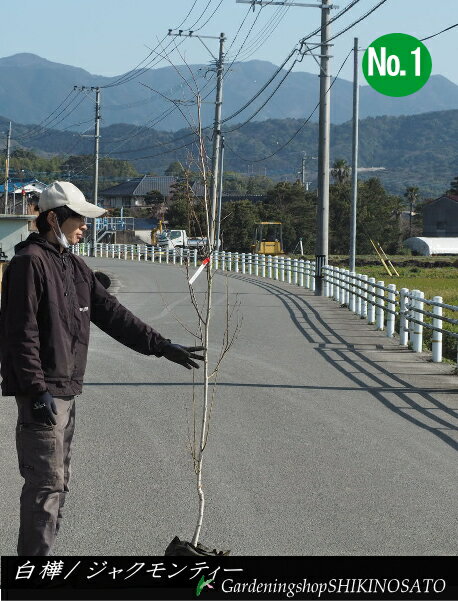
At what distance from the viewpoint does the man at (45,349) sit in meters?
5.04

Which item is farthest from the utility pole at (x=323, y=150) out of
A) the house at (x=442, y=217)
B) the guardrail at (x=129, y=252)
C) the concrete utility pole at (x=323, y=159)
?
the house at (x=442, y=217)

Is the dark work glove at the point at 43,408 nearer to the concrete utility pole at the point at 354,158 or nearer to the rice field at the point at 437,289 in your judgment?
the rice field at the point at 437,289

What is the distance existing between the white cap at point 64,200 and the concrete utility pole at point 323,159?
2554 cm

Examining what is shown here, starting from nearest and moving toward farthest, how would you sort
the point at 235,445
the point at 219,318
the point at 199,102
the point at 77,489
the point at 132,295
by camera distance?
the point at 199,102 < the point at 77,489 < the point at 235,445 < the point at 219,318 < the point at 132,295

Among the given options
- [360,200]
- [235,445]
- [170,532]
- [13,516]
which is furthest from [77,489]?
[360,200]

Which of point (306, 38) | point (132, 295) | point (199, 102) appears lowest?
point (132, 295)

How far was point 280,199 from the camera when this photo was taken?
316ft

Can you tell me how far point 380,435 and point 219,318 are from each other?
44.0 feet

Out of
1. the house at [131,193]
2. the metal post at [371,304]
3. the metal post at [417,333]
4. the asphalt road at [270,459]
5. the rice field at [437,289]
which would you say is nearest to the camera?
Result: the asphalt road at [270,459]

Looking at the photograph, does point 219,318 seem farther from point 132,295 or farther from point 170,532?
point 170,532

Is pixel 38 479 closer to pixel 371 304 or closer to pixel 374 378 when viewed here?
pixel 374 378

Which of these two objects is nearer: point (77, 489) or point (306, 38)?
point (77, 489)

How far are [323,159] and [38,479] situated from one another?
1057 inches

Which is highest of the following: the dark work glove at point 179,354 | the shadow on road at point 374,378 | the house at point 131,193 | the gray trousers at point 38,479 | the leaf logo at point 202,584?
the house at point 131,193
